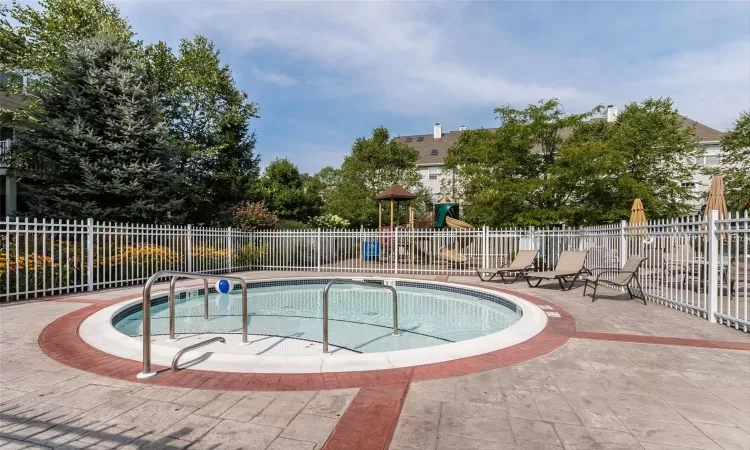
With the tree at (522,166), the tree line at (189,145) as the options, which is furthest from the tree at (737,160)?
the tree at (522,166)

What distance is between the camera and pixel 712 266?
595 centimetres

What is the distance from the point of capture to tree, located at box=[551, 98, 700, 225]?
44.8ft

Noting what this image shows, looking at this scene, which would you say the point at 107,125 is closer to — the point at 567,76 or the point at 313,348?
the point at 313,348

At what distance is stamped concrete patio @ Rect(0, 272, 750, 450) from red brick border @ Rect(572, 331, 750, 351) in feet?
1.47

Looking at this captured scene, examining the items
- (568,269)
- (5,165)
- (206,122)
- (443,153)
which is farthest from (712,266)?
(443,153)

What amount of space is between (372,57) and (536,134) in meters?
7.19

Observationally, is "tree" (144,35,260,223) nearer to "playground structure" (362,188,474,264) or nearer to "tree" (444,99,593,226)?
"playground structure" (362,188,474,264)

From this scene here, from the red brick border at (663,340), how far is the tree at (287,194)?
20.4 meters

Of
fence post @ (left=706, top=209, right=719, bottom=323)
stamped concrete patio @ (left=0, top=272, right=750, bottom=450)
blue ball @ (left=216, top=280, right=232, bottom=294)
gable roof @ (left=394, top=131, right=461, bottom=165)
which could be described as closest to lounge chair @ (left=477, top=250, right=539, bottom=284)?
fence post @ (left=706, top=209, right=719, bottom=323)

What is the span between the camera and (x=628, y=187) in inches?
568

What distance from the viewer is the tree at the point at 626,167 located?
13.6 metres

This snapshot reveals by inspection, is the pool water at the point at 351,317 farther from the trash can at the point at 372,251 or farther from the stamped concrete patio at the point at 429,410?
the trash can at the point at 372,251

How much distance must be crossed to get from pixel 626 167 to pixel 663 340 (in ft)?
56.0

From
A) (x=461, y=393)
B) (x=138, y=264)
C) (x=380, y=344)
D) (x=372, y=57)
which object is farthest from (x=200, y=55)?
(x=461, y=393)
